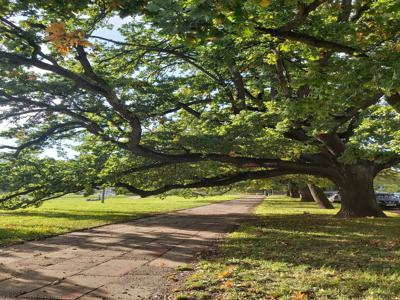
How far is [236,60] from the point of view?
41.4 feet

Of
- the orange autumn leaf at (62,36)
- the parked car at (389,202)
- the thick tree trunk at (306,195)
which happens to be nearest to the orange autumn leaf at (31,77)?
the orange autumn leaf at (62,36)

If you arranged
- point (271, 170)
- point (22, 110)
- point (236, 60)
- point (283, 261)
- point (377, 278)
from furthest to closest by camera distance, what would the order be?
point (271, 170), point (22, 110), point (236, 60), point (283, 261), point (377, 278)

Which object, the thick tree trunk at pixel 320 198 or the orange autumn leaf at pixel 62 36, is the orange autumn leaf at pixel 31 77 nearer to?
the orange autumn leaf at pixel 62 36

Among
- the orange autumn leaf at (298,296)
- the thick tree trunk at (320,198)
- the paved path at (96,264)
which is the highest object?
the thick tree trunk at (320,198)

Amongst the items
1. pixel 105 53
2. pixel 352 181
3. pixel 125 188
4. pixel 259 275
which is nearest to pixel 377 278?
pixel 259 275

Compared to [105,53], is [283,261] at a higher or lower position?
lower

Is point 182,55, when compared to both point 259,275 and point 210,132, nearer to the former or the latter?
point 210,132

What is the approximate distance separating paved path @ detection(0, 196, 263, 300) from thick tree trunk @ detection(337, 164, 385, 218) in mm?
8844

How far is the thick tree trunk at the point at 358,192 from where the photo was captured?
62.6 feet

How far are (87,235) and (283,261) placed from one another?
6.84 meters

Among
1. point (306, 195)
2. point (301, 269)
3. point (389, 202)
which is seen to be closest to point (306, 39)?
point (301, 269)

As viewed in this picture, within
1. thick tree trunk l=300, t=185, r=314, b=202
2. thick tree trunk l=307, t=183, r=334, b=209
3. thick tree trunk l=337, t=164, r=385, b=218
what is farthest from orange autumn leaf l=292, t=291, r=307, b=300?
thick tree trunk l=300, t=185, r=314, b=202

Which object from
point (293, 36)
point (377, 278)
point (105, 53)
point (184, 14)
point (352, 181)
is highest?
point (105, 53)

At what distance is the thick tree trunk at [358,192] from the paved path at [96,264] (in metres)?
Answer: 8.84
